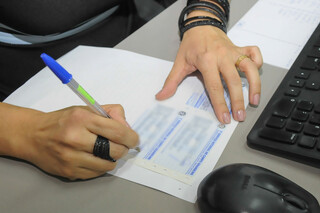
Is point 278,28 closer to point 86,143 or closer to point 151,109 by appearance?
point 151,109

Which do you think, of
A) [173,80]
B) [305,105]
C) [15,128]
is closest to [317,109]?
[305,105]

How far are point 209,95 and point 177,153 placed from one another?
0.14 m

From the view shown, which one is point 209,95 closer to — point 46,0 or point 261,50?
point 261,50

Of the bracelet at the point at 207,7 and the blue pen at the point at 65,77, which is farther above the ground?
the blue pen at the point at 65,77

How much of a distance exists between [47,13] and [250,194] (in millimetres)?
701

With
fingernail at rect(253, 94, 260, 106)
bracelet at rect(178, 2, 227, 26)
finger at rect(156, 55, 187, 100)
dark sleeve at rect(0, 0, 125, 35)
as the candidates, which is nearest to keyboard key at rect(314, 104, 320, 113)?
fingernail at rect(253, 94, 260, 106)

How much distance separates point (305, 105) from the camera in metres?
0.47

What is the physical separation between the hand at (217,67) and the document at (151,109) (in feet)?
0.06

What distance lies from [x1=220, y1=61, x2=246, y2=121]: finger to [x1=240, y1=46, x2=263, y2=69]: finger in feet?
0.15

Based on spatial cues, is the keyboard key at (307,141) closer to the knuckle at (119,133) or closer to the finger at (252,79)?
the finger at (252,79)

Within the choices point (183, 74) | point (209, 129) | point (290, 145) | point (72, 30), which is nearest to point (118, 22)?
point (72, 30)

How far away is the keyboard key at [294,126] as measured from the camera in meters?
0.44

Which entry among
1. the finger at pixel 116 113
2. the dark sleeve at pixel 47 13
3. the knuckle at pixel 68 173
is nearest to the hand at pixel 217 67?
the finger at pixel 116 113

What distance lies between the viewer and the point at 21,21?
0.82m
